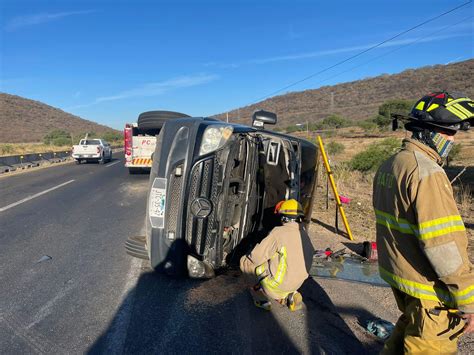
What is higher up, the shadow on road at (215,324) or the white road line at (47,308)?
the shadow on road at (215,324)

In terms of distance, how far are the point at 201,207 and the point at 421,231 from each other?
2.33m

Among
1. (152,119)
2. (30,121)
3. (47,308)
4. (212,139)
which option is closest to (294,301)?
(212,139)

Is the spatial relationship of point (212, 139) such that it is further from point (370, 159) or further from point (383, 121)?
point (383, 121)

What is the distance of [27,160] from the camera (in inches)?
827

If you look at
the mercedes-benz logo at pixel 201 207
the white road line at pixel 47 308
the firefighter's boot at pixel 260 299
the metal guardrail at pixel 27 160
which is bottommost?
the metal guardrail at pixel 27 160

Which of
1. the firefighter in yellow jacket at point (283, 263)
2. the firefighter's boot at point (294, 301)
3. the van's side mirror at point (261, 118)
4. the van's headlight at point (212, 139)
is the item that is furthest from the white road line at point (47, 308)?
the van's side mirror at point (261, 118)

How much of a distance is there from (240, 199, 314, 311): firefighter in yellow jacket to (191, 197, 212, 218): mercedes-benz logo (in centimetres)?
62

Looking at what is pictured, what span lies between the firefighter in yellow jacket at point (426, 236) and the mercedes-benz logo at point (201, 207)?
76.7 inches

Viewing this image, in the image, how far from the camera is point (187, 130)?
394 cm

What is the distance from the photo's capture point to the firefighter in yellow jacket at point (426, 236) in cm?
191

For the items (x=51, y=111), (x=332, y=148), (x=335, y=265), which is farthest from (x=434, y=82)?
(x=51, y=111)

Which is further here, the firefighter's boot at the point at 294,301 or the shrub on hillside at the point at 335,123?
the shrub on hillside at the point at 335,123

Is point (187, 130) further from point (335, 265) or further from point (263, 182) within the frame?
point (335, 265)

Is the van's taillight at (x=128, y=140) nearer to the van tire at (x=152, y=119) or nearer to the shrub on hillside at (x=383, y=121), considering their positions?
the van tire at (x=152, y=119)
